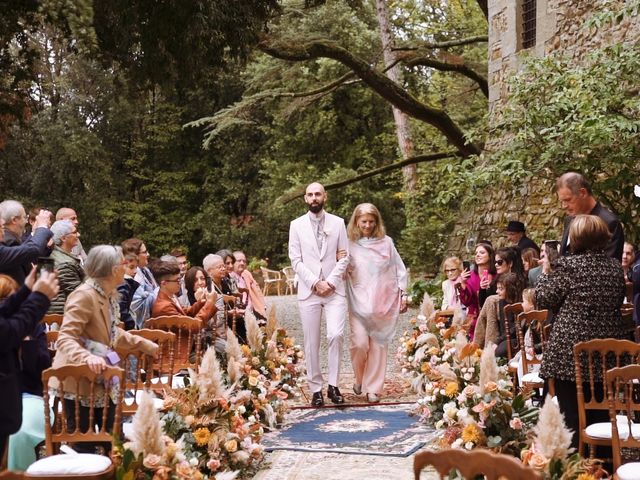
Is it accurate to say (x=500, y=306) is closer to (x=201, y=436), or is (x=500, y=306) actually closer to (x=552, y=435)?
(x=201, y=436)

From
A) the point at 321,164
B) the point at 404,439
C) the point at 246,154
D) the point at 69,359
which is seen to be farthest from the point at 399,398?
the point at 246,154

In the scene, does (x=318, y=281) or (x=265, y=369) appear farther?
(x=318, y=281)

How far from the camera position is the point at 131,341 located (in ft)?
16.9

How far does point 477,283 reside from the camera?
9.45m

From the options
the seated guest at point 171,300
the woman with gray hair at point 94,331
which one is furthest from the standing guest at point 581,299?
the seated guest at point 171,300

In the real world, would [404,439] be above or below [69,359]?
below

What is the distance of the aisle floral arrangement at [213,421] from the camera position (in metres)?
4.41

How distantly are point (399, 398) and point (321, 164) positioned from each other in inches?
851

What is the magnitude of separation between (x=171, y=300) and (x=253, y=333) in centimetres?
80

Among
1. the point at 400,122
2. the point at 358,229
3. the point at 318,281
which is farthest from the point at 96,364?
the point at 400,122

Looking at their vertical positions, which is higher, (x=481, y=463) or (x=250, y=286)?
(x=250, y=286)

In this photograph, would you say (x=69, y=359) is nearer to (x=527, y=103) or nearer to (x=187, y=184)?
(x=527, y=103)

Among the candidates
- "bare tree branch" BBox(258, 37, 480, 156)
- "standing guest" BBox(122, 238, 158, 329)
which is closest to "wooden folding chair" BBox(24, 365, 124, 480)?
"standing guest" BBox(122, 238, 158, 329)

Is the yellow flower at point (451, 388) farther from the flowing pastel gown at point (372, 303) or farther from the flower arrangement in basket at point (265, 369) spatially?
the flowing pastel gown at point (372, 303)
